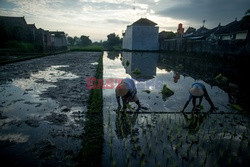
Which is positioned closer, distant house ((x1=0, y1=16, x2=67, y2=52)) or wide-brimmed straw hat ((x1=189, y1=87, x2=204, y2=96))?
wide-brimmed straw hat ((x1=189, y1=87, x2=204, y2=96))

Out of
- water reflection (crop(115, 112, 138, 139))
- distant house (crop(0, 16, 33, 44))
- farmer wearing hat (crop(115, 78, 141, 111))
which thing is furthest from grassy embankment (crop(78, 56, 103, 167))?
distant house (crop(0, 16, 33, 44))

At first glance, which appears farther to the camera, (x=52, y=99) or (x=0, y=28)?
(x=0, y=28)

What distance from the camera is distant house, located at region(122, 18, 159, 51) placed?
4681 centimetres

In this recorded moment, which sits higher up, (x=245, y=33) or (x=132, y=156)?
(x=245, y=33)

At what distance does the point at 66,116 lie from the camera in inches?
213

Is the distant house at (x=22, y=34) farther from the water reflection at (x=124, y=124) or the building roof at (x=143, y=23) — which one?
the water reflection at (x=124, y=124)

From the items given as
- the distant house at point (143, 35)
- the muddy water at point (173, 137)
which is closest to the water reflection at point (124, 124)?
the muddy water at point (173, 137)

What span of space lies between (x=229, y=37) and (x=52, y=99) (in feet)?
91.6

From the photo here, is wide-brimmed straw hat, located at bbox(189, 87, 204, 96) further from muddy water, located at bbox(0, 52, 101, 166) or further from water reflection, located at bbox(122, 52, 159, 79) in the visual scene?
water reflection, located at bbox(122, 52, 159, 79)

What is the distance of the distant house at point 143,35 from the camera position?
46812mm

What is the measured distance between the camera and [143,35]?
4706 centimetres

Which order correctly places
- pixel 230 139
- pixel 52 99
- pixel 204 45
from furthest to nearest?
1. pixel 204 45
2. pixel 52 99
3. pixel 230 139

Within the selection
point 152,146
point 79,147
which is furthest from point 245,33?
point 79,147

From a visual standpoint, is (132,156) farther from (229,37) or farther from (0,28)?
(0,28)
